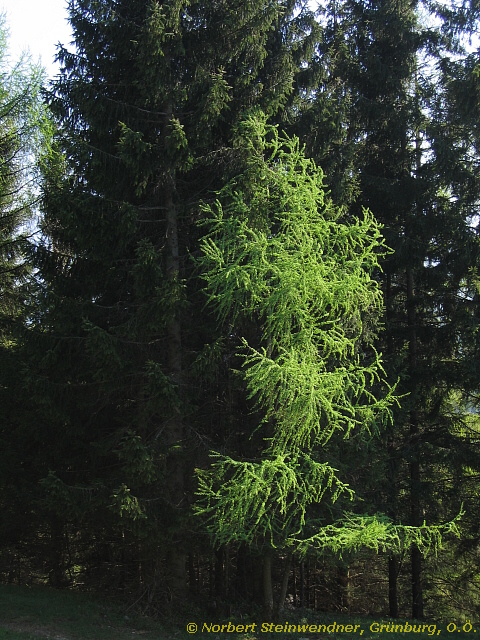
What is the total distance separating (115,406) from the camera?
10820 millimetres

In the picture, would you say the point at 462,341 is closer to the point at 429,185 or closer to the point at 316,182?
the point at 429,185

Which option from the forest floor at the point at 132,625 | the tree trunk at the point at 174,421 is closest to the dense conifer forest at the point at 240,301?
the tree trunk at the point at 174,421

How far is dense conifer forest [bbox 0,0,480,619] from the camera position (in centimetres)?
803

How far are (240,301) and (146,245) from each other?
1.69 m

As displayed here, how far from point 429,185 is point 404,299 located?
2.83 metres

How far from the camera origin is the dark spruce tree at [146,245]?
864 cm

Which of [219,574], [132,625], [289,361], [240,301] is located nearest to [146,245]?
[240,301]

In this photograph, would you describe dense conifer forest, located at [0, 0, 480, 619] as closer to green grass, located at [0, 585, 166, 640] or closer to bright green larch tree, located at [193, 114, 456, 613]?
bright green larch tree, located at [193, 114, 456, 613]

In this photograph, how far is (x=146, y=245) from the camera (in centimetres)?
852

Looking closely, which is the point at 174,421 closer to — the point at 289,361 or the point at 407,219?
the point at 289,361

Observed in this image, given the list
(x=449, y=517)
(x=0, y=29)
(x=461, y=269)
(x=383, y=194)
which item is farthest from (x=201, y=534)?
(x=0, y=29)

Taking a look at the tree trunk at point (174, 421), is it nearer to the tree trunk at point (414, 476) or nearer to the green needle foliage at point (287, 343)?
the green needle foliage at point (287, 343)

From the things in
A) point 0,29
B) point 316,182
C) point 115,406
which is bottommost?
point 115,406

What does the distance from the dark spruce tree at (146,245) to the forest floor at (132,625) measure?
0.68 metres
